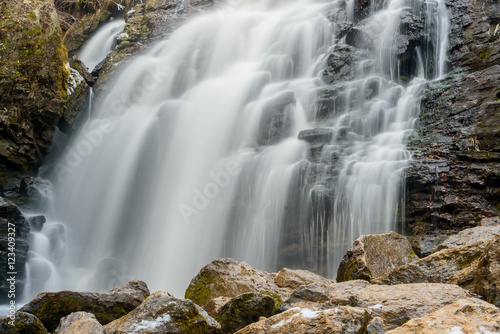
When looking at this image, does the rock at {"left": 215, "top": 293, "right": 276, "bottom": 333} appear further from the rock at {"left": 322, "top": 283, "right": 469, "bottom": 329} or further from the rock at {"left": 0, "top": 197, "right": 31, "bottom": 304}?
the rock at {"left": 0, "top": 197, "right": 31, "bottom": 304}

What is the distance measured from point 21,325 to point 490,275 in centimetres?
399

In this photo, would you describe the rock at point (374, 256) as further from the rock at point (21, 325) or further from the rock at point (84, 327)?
the rock at point (21, 325)

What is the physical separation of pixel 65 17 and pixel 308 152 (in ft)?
69.6

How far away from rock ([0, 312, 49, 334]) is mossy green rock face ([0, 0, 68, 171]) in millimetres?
9660

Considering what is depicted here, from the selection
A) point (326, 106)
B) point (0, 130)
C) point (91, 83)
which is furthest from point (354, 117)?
point (91, 83)

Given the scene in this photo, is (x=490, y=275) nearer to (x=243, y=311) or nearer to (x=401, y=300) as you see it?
(x=401, y=300)

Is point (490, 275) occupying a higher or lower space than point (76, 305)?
higher

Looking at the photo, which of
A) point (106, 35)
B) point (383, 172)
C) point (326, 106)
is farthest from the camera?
point (106, 35)

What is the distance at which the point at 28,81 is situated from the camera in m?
Answer: 11.8

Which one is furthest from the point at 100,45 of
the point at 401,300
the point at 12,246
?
the point at 401,300

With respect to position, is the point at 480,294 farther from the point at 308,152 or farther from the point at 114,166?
the point at 114,166

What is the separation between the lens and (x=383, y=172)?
28.4 ft

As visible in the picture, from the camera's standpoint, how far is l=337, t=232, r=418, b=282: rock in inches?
197

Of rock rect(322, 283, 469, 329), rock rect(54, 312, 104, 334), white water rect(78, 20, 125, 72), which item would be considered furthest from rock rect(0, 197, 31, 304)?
white water rect(78, 20, 125, 72)
